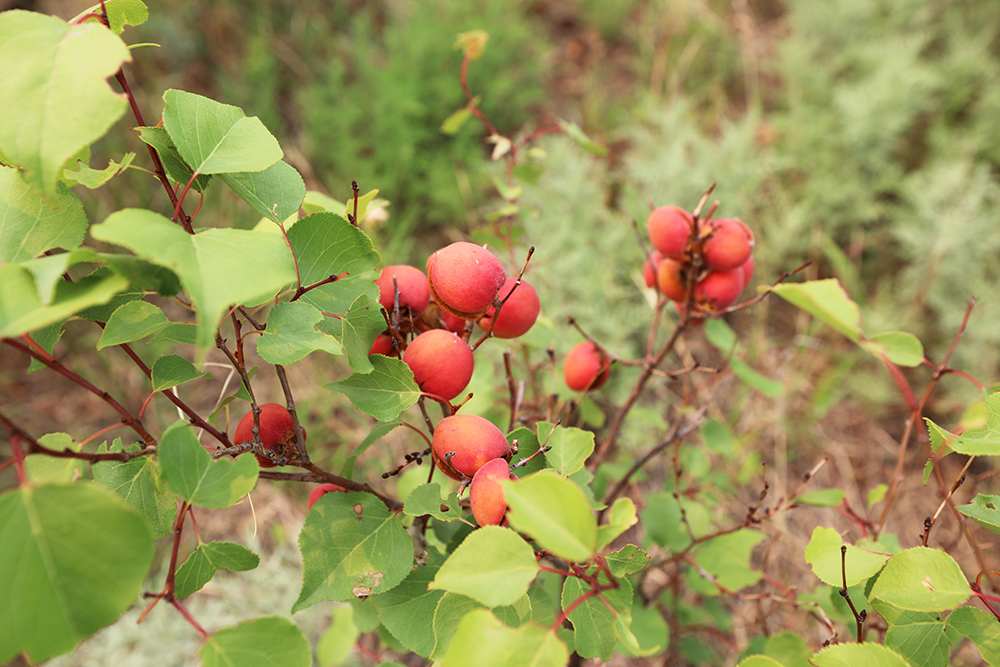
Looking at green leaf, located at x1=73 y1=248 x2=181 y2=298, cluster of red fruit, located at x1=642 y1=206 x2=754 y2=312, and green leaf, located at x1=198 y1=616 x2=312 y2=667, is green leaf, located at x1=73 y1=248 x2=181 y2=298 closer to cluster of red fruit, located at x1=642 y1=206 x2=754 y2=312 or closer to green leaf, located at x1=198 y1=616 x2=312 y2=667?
green leaf, located at x1=198 y1=616 x2=312 y2=667

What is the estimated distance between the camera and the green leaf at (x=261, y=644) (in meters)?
0.32

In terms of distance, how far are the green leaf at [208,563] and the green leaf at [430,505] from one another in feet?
0.35

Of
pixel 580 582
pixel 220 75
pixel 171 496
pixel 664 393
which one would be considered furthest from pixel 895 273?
pixel 220 75

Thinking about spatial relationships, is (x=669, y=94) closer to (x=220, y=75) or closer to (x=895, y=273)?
(x=895, y=273)

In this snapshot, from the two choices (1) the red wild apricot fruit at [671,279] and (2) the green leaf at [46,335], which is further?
(1) the red wild apricot fruit at [671,279]

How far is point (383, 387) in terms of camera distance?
0.41 m

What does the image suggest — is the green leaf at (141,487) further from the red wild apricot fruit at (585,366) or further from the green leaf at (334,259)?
the red wild apricot fruit at (585,366)

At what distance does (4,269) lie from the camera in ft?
0.92

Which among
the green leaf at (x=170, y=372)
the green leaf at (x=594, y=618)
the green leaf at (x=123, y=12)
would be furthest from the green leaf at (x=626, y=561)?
the green leaf at (x=123, y=12)

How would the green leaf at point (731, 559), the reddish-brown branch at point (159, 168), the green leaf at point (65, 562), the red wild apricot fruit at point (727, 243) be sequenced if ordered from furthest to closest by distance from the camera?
1. the green leaf at point (731, 559)
2. the red wild apricot fruit at point (727, 243)
3. the reddish-brown branch at point (159, 168)
4. the green leaf at point (65, 562)

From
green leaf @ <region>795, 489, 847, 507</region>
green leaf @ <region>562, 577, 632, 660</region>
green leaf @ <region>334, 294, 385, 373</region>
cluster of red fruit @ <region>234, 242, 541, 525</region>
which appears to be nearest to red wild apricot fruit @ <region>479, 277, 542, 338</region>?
Answer: cluster of red fruit @ <region>234, 242, 541, 525</region>

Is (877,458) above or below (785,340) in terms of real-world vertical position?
below

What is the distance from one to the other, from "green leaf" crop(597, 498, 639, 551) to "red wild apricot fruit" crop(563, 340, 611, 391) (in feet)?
0.97

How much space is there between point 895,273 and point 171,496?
7.30ft
